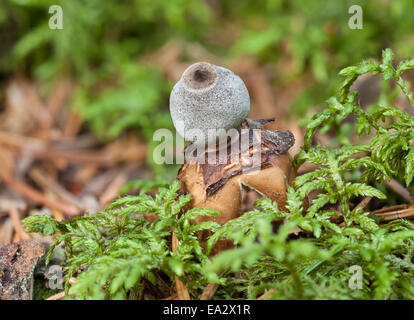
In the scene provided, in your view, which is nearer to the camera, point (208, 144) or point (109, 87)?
point (208, 144)

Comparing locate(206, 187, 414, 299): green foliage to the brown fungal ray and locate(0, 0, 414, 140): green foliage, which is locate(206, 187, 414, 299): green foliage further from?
locate(0, 0, 414, 140): green foliage

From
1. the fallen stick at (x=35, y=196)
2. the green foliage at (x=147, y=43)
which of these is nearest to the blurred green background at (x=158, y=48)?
the green foliage at (x=147, y=43)

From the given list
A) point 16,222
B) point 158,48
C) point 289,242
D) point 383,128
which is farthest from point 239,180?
point 158,48

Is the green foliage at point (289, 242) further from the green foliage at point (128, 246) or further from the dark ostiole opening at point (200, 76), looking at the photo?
the dark ostiole opening at point (200, 76)

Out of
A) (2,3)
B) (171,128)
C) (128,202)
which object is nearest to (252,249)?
(128,202)

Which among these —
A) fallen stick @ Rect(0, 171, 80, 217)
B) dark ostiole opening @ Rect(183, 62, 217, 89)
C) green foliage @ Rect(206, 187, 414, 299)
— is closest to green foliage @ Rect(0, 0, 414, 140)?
fallen stick @ Rect(0, 171, 80, 217)

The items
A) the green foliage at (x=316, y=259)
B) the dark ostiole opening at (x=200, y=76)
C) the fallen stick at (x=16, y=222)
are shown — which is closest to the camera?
the green foliage at (x=316, y=259)
